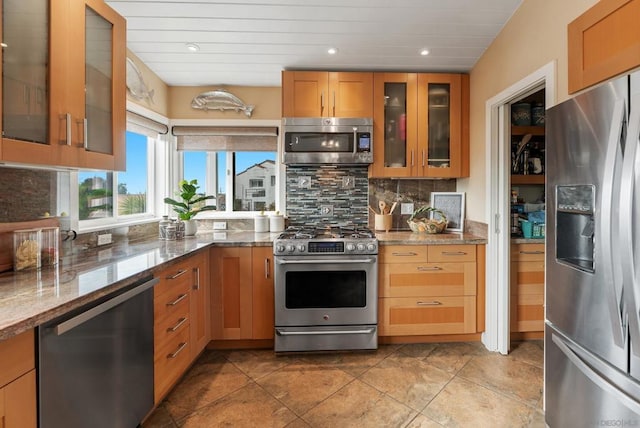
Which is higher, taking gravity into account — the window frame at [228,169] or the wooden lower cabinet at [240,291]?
the window frame at [228,169]

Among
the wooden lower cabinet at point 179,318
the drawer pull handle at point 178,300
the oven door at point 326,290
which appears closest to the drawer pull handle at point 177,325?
the wooden lower cabinet at point 179,318

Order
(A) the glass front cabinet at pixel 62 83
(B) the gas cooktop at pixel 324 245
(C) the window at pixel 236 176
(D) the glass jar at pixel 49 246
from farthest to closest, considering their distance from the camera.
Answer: (C) the window at pixel 236 176
(B) the gas cooktop at pixel 324 245
(D) the glass jar at pixel 49 246
(A) the glass front cabinet at pixel 62 83

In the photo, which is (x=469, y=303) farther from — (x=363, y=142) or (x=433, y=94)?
(x=433, y=94)

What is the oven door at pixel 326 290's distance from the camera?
2.33 meters

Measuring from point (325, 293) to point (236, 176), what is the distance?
5.21ft

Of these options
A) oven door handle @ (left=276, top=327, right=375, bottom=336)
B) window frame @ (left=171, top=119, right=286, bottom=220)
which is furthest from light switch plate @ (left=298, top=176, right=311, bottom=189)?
oven door handle @ (left=276, top=327, right=375, bottom=336)

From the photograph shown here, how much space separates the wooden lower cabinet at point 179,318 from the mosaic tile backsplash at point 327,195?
3.55 ft

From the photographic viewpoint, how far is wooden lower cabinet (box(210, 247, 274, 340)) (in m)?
2.39

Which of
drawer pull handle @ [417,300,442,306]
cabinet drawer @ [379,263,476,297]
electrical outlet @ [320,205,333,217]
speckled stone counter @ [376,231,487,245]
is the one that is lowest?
drawer pull handle @ [417,300,442,306]

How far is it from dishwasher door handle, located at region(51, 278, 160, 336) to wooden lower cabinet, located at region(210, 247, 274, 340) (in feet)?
2.65

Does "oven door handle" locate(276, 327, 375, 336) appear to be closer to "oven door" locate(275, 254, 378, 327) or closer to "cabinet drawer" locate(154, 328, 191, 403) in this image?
"oven door" locate(275, 254, 378, 327)

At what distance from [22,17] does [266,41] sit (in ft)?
4.95

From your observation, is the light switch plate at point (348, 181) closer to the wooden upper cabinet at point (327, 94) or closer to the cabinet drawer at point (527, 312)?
the wooden upper cabinet at point (327, 94)

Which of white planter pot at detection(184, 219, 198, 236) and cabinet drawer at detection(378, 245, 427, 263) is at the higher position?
white planter pot at detection(184, 219, 198, 236)
